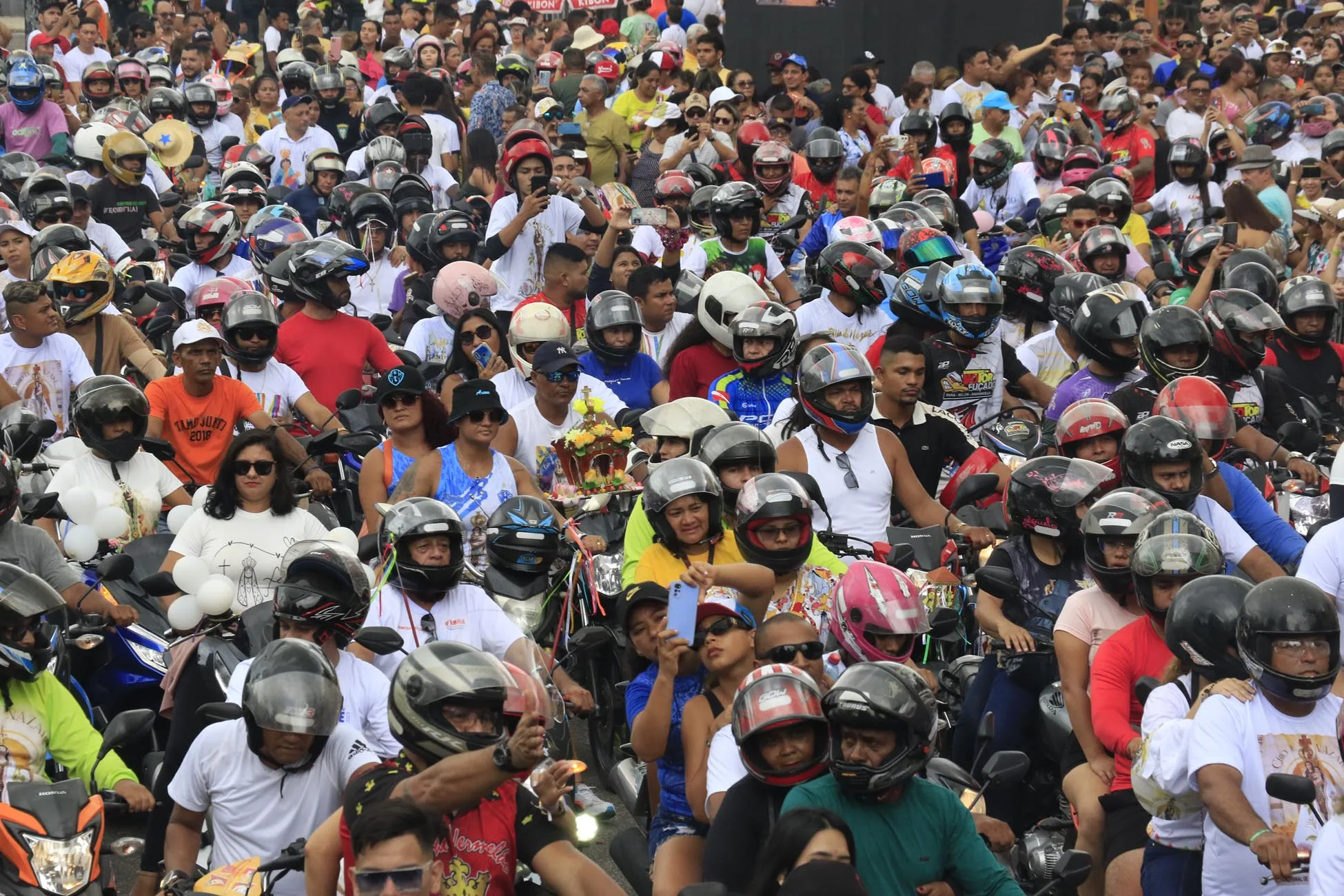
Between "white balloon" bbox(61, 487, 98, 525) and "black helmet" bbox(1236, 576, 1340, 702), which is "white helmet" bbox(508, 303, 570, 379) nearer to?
"white balloon" bbox(61, 487, 98, 525)

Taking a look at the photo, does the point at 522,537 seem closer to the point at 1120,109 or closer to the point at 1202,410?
the point at 1202,410

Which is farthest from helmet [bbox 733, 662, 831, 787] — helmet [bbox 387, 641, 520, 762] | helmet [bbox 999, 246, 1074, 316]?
helmet [bbox 999, 246, 1074, 316]

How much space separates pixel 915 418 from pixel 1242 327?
245cm

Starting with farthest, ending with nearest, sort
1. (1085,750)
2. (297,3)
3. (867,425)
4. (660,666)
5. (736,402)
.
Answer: (297,3) → (736,402) → (867,425) → (1085,750) → (660,666)

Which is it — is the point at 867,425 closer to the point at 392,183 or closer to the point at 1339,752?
the point at 1339,752

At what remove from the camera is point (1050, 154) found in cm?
1858

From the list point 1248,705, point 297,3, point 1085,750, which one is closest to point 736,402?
point 1085,750

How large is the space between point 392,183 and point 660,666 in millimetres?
12875

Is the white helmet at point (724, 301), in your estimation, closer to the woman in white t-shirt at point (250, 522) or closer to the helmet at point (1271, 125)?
the woman in white t-shirt at point (250, 522)

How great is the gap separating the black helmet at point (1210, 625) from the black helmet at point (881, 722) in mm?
1266

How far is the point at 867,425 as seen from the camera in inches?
420

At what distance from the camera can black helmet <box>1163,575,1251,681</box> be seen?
23.5ft

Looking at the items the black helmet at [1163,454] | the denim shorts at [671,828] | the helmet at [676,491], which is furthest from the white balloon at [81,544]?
the black helmet at [1163,454]

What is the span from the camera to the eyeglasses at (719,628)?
7.55 meters
